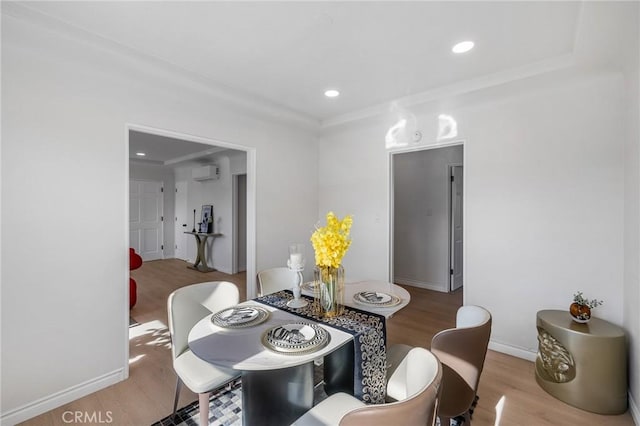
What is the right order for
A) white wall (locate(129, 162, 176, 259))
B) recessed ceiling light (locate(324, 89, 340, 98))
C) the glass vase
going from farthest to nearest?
white wall (locate(129, 162, 176, 259)), recessed ceiling light (locate(324, 89, 340, 98)), the glass vase

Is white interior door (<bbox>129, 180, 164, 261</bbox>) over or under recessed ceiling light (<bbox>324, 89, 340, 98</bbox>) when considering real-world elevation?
under

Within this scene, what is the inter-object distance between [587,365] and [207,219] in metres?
6.35

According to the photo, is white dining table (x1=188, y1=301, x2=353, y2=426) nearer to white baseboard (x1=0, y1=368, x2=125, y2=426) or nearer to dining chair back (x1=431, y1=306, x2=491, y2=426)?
dining chair back (x1=431, y1=306, x2=491, y2=426)

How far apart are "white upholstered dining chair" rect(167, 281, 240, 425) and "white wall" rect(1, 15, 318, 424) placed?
2.70 ft

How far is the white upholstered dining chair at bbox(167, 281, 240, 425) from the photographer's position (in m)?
1.59

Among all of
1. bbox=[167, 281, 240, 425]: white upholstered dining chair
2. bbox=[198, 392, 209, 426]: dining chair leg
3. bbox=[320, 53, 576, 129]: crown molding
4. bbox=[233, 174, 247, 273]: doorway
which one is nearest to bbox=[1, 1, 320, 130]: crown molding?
bbox=[320, 53, 576, 129]: crown molding

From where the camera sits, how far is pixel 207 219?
21.0 feet

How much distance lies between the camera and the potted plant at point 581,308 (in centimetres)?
213

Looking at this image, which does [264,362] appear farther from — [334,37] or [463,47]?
[463,47]

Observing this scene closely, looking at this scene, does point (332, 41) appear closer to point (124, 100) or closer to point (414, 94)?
point (414, 94)

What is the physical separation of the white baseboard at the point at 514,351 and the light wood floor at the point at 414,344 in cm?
6

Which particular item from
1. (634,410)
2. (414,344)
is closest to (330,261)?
Answer: (414,344)

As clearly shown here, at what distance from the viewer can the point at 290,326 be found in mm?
1514

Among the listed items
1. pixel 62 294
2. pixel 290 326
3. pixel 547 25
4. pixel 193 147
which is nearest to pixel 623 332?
pixel 547 25
